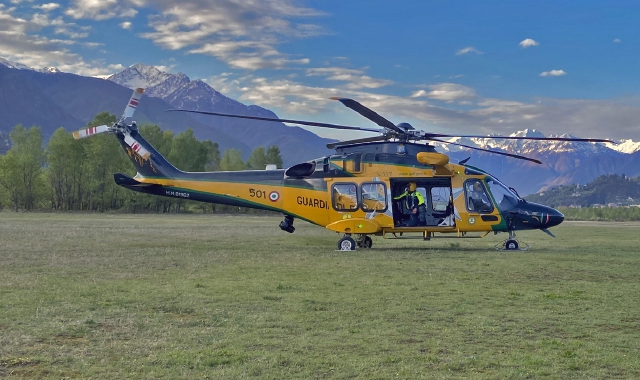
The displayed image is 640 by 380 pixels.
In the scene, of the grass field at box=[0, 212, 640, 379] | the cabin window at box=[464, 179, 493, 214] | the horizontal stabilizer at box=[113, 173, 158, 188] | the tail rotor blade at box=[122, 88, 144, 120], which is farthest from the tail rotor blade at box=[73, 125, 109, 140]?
the cabin window at box=[464, 179, 493, 214]

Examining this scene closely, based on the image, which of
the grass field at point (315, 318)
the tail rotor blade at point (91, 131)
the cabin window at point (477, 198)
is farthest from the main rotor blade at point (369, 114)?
the tail rotor blade at point (91, 131)

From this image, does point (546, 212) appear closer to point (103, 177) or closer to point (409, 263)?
point (409, 263)

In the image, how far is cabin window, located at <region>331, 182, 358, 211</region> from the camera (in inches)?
820

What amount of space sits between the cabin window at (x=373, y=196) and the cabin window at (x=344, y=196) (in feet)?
0.90

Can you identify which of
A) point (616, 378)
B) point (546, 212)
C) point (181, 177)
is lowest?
point (616, 378)

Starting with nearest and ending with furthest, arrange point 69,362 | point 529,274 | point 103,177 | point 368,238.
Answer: point 69,362 < point 529,274 < point 368,238 < point 103,177

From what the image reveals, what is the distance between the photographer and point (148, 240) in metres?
23.1

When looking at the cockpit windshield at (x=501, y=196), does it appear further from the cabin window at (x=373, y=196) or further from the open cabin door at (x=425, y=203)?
the cabin window at (x=373, y=196)

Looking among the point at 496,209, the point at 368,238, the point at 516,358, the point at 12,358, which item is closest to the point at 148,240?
the point at 368,238

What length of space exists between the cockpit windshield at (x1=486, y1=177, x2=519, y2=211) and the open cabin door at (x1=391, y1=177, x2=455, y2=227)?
1.50m

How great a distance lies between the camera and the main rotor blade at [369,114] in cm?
1756

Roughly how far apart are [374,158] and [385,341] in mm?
13946

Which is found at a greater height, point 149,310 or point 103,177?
point 103,177

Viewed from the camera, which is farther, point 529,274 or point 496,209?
point 496,209
